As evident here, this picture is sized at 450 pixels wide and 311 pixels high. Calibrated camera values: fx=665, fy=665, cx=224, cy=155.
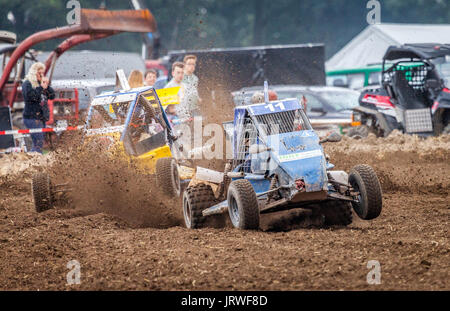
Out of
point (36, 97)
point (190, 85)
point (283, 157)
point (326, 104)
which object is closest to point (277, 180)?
point (283, 157)

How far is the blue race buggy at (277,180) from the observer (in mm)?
6781

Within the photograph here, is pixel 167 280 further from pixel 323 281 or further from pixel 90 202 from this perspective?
pixel 90 202

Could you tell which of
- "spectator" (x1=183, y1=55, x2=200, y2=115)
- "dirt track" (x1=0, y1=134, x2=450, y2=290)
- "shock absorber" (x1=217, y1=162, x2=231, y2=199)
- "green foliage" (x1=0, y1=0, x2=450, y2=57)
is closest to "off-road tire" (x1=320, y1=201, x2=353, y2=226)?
"dirt track" (x1=0, y1=134, x2=450, y2=290)

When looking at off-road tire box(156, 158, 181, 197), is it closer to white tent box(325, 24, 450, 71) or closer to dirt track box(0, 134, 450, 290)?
dirt track box(0, 134, 450, 290)

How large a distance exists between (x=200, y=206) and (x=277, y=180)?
3.36 ft

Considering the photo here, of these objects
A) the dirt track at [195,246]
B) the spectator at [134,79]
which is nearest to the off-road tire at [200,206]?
the dirt track at [195,246]

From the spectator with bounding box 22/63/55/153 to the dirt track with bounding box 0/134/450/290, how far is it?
359 cm

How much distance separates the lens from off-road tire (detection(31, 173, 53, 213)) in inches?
338

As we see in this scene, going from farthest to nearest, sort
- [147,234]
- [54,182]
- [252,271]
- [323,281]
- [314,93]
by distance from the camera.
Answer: [314,93] → [54,182] → [147,234] → [252,271] → [323,281]

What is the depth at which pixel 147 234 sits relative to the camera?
6980mm

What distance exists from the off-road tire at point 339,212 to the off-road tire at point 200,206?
1.20 meters

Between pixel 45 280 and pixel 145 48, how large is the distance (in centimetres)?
2338
